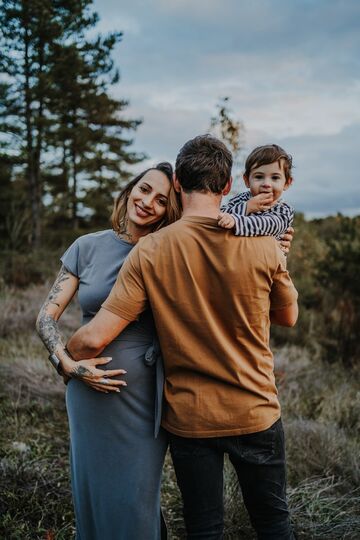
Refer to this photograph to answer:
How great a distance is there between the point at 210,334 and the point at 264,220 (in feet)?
1.86

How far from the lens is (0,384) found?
536cm

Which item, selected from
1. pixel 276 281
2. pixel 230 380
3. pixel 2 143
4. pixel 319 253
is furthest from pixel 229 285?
pixel 2 143

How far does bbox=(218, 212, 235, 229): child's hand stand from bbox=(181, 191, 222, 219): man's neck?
0.27ft

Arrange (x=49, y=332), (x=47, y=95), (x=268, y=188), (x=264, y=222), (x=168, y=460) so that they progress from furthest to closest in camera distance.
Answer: (x=47, y=95) → (x=168, y=460) → (x=268, y=188) → (x=49, y=332) → (x=264, y=222)

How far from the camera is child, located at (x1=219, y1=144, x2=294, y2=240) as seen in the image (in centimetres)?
240

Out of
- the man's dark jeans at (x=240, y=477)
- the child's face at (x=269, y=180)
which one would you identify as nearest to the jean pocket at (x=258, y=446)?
the man's dark jeans at (x=240, y=477)

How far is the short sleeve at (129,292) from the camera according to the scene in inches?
76.7

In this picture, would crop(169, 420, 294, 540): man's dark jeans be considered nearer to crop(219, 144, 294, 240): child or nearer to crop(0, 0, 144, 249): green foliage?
crop(219, 144, 294, 240): child

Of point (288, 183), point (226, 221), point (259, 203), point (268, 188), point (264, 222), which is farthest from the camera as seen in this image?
point (288, 183)

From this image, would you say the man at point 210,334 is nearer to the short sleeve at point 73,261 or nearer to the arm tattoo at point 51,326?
the arm tattoo at point 51,326

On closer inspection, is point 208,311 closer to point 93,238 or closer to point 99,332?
point 99,332

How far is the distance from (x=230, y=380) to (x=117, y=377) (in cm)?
54

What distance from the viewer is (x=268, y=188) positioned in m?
2.72

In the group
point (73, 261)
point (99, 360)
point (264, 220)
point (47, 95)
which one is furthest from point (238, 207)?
point (47, 95)
